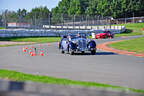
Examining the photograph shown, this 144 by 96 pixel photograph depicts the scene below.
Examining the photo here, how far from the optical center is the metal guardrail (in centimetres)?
396

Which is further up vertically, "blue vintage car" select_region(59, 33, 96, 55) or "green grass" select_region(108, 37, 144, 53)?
"blue vintage car" select_region(59, 33, 96, 55)

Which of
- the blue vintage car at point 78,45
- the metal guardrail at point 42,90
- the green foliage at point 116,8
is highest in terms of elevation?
the green foliage at point 116,8

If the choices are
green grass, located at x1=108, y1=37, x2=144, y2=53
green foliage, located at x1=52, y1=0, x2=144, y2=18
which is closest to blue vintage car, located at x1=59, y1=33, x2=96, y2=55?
green grass, located at x1=108, y1=37, x2=144, y2=53

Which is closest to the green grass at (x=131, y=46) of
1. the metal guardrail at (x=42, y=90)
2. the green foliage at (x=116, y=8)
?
the metal guardrail at (x=42, y=90)

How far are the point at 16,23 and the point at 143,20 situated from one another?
6291 cm

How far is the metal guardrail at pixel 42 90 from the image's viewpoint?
3959mm

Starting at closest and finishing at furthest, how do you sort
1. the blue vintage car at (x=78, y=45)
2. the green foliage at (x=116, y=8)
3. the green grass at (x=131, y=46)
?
the blue vintage car at (x=78, y=45), the green grass at (x=131, y=46), the green foliage at (x=116, y=8)

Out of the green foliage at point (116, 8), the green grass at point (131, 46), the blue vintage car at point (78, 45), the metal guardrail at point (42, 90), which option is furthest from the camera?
the green foliage at point (116, 8)

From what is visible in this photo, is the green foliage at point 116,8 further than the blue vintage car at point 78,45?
Yes

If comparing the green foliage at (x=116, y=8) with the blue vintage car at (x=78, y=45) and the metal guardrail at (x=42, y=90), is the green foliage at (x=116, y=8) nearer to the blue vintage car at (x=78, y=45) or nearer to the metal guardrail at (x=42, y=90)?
the blue vintage car at (x=78, y=45)

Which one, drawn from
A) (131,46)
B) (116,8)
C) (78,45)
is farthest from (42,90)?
(116,8)

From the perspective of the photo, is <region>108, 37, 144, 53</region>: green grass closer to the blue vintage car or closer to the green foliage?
the blue vintage car

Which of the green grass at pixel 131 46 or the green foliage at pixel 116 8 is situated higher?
the green foliage at pixel 116 8

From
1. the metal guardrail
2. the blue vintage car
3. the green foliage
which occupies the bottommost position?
the metal guardrail
